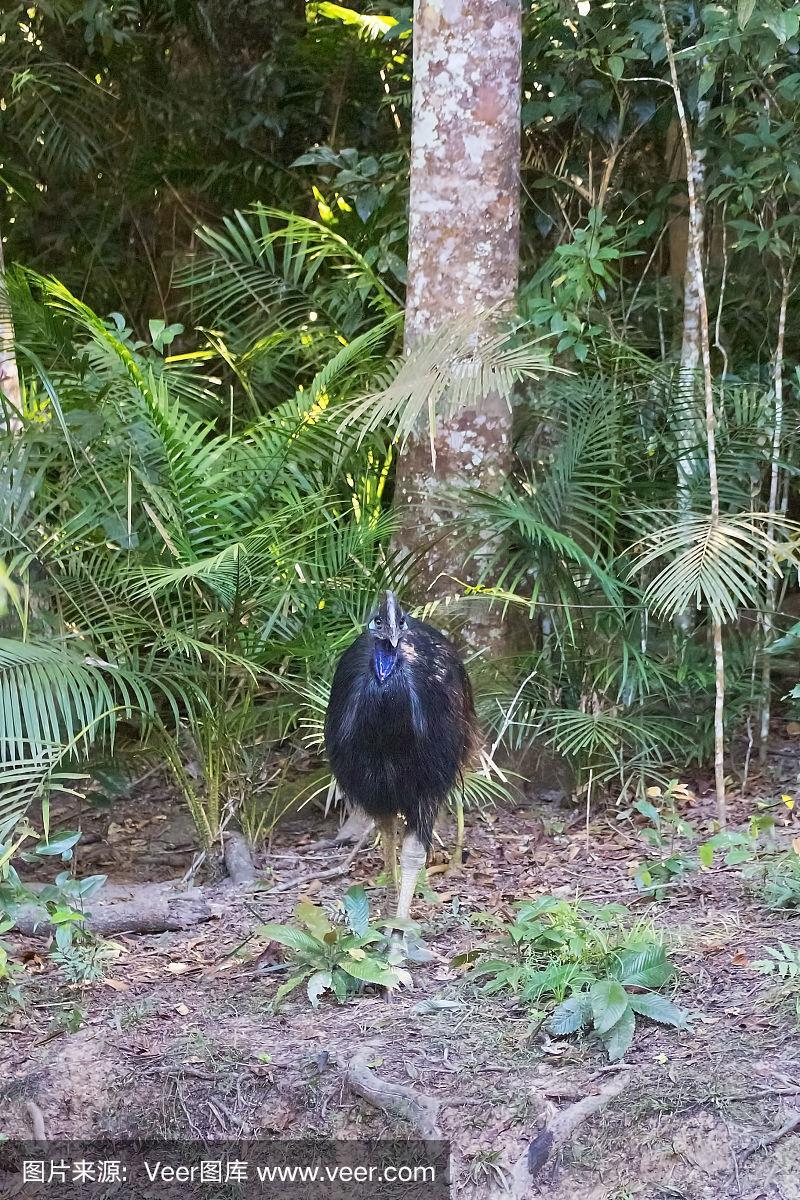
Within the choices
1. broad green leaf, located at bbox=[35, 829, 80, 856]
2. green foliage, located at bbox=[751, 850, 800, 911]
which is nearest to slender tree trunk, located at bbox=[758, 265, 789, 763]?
green foliage, located at bbox=[751, 850, 800, 911]

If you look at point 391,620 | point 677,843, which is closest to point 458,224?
point 391,620

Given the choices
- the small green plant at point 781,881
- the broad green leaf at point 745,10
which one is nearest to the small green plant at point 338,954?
the small green plant at point 781,881

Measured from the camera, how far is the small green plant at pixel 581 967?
9.00 feet

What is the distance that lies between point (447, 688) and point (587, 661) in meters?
1.07

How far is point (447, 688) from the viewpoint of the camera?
10.6 feet

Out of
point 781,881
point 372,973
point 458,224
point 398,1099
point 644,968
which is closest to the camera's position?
point 398,1099

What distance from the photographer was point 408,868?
3.25 m

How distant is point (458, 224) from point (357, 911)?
89.3 inches

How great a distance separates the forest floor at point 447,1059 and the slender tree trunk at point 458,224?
1334 mm

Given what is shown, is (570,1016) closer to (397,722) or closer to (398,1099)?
(398,1099)

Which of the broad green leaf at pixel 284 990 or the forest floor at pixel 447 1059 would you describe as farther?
the broad green leaf at pixel 284 990

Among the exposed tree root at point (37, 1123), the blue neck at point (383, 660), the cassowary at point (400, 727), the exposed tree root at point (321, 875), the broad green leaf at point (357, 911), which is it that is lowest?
the exposed tree root at point (37, 1123)

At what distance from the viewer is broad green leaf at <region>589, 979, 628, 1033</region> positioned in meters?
2.69

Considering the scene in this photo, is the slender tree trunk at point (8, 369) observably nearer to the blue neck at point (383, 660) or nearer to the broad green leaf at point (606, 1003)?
the blue neck at point (383, 660)
